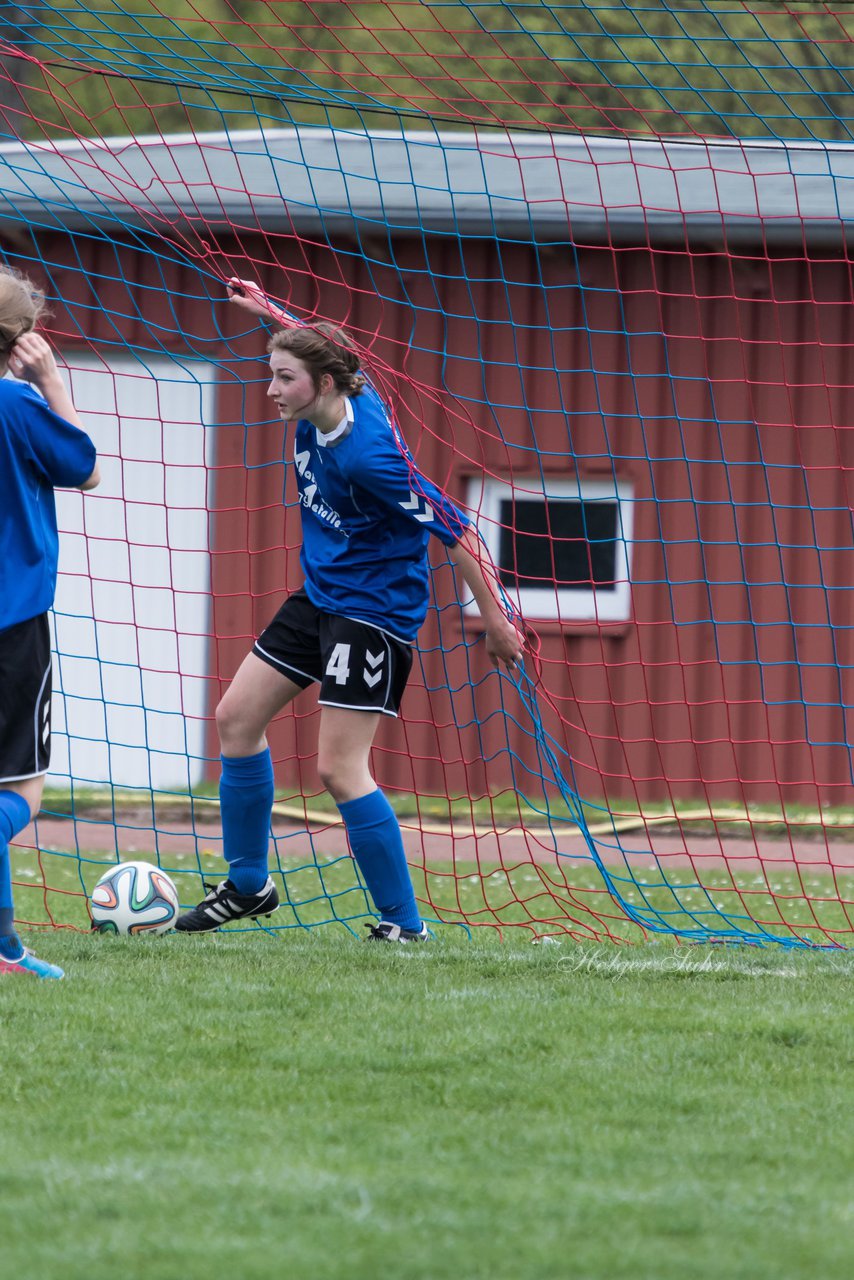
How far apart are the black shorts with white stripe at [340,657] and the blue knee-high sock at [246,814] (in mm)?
304

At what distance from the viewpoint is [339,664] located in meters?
4.53

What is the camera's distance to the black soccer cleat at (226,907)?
4793 millimetres

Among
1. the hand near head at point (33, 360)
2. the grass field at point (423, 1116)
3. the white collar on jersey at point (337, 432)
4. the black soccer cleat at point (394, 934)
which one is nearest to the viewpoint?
the grass field at point (423, 1116)

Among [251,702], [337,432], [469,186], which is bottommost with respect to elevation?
[251,702]

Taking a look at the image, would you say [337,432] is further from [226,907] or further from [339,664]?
[226,907]

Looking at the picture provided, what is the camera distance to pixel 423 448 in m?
8.88

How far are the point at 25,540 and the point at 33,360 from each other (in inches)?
17.2

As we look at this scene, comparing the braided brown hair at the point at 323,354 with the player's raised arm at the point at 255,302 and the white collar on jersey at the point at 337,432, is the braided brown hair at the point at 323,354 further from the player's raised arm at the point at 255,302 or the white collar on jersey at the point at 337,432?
the player's raised arm at the point at 255,302

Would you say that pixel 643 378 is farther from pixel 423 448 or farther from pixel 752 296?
pixel 423 448

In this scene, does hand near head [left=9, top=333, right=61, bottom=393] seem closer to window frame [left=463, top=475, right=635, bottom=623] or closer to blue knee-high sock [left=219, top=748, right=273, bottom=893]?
blue knee-high sock [left=219, top=748, right=273, bottom=893]

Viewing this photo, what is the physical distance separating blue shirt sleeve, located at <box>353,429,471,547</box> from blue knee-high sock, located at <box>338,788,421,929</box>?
2.56 feet

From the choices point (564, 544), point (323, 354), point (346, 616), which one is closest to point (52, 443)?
point (323, 354)

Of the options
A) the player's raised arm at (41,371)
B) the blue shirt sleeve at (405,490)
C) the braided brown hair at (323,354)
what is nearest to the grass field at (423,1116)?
the blue shirt sleeve at (405,490)

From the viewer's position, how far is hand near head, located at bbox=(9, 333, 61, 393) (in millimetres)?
3945
